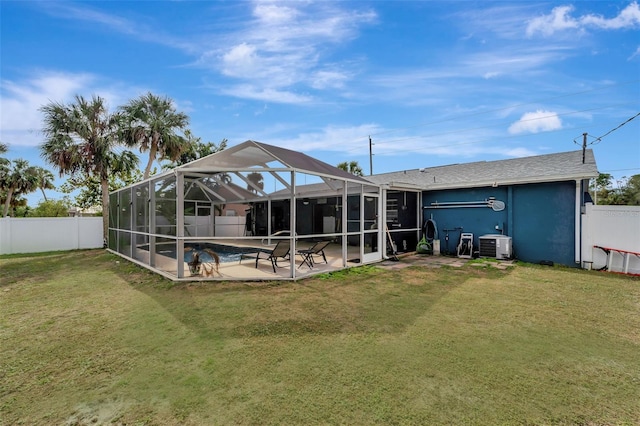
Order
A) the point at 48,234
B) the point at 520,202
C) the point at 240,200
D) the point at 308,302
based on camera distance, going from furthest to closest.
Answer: the point at 48,234, the point at 240,200, the point at 520,202, the point at 308,302

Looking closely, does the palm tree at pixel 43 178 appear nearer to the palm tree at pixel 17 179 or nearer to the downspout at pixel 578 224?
the palm tree at pixel 17 179

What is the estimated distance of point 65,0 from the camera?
7.18 metres

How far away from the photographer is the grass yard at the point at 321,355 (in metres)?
2.29

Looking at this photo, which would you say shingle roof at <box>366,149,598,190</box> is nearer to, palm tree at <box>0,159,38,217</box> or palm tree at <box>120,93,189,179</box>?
palm tree at <box>120,93,189,179</box>

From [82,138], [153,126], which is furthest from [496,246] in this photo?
[82,138]

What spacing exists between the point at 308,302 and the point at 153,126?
14388mm

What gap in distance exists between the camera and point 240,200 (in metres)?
12.2

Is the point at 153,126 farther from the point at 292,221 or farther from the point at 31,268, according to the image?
the point at 292,221

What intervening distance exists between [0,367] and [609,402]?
5.47 metres

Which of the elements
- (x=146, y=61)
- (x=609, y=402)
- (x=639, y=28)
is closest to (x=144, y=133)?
(x=146, y=61)

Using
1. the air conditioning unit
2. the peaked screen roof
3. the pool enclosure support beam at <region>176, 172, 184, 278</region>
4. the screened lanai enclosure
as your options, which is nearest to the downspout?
the air conditioning unit

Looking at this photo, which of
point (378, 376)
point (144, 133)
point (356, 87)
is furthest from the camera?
point (144, 133)

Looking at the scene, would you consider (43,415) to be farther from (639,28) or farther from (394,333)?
(639,28)

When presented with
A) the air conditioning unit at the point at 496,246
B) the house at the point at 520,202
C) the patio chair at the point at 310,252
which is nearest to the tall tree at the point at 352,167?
the house at the point at 520,202
